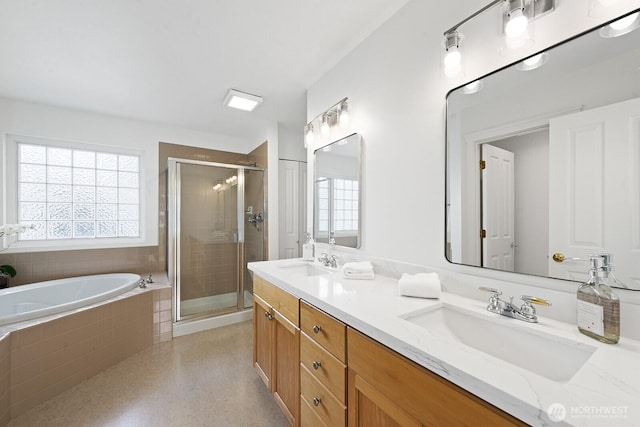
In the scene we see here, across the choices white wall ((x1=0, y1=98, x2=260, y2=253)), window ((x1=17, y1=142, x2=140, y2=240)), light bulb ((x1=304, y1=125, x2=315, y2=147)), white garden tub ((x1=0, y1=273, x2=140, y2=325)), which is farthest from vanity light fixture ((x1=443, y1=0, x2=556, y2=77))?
window ((x1=17, y1=142, x2=140, y2=240))

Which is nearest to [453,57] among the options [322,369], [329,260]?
[329,260]

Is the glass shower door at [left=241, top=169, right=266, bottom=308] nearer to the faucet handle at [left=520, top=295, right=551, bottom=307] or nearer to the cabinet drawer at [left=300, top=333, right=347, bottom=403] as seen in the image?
the cabinet drawer at [left=300, top=333, right=347, bottom=403]

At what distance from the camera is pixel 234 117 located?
302 centimetres

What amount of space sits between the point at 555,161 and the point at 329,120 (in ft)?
4.69

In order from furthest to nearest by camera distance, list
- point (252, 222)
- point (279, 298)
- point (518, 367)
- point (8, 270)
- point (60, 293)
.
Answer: point (252, 222)
point (60, 293)
point (8, 270)
point (279, 298)
point (518, 367)

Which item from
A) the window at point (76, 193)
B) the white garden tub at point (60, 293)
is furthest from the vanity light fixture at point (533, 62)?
the window at point (76, 193)

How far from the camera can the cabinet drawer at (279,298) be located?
51.7 inches

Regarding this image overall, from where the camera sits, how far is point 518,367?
1.96 ft

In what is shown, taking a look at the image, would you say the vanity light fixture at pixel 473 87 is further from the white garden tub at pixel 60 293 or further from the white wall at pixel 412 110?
the white garden tub at pixel 60 293

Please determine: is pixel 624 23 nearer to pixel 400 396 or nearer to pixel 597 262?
pixel 597 262

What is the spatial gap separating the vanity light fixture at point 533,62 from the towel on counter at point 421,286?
2.87 feet

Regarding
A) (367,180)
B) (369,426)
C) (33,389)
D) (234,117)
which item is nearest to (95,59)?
(234,117)

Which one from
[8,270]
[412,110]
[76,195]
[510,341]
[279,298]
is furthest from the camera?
[76,195]

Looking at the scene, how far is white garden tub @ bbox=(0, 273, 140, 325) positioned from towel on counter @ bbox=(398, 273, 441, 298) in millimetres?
2432
